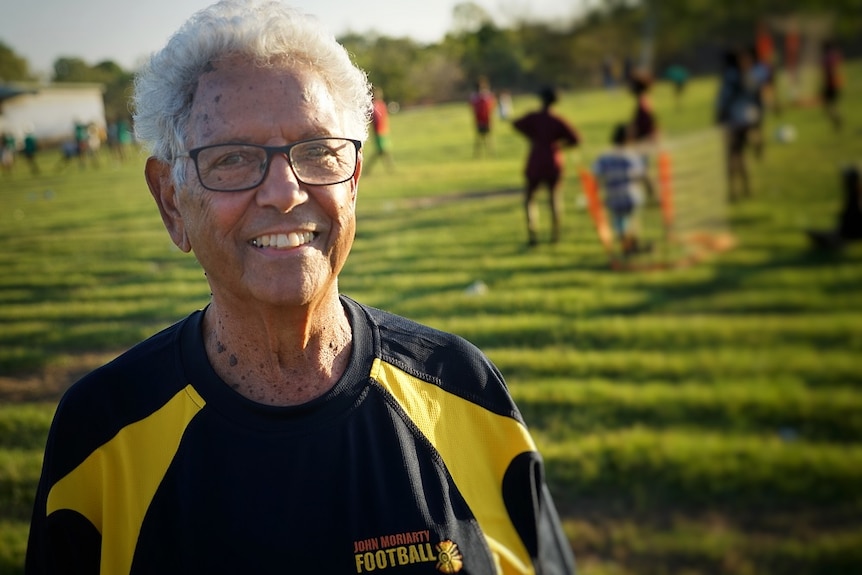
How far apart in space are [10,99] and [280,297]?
6533mm

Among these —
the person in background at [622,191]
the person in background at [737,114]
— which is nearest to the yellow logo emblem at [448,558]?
the person in background at [622,191]

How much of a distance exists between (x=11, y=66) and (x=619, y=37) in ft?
34.3

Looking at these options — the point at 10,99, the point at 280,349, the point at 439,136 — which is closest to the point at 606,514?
the point at 280,349

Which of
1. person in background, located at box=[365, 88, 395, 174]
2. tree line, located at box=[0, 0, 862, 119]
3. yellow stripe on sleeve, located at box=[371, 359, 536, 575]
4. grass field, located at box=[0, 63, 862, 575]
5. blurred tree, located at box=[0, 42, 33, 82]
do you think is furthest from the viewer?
person in background, located at box=[365, 88, 395, 174]

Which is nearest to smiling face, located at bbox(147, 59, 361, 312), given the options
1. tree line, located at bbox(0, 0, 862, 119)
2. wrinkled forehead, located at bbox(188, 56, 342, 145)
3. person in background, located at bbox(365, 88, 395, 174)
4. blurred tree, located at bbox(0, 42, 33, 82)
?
wrinkled forehead, located at bbox(188, 56, 342, 145)

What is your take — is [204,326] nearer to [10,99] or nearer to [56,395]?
[56,395]

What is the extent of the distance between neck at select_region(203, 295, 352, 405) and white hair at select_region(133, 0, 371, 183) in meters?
0.38

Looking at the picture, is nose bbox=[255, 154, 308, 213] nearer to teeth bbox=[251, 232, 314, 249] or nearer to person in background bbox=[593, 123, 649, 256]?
teeth bbox=[251, 232, 314, 249]

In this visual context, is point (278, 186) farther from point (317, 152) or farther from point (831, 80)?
point (831, 80)

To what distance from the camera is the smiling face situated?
150cm

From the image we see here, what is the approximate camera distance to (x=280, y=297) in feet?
5.11

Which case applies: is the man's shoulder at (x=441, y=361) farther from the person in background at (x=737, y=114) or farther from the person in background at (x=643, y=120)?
Result: the person in background at (x=737, y=114)

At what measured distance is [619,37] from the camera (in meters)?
13.0

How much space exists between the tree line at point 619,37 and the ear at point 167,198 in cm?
678
